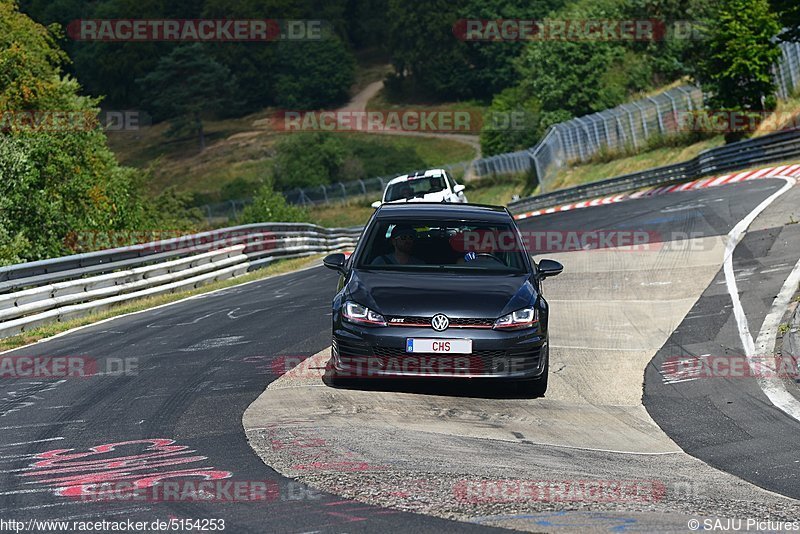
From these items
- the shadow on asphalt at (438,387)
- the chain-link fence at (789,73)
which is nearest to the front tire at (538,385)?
the shadow on asphalt at (438,387)

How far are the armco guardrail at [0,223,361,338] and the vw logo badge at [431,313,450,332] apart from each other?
824cm

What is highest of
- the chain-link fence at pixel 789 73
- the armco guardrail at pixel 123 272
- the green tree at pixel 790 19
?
the green tree at pixel 790 19

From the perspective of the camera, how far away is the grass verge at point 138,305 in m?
14.9

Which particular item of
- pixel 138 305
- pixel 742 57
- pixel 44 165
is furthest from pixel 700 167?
pixel 138 305

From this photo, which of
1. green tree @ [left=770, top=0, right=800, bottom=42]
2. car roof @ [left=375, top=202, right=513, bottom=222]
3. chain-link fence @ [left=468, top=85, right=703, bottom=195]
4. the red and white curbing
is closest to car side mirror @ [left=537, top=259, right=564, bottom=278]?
car roof @ [left=375, top=202, right=513, bottom=222]

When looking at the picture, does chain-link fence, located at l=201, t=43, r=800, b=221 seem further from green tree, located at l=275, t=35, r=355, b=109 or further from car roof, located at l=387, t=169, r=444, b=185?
green tree, located at l=275, t=35, r=355, b=109

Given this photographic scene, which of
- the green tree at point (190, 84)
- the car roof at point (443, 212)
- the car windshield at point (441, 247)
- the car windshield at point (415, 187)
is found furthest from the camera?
the green tree at point (190, 84)

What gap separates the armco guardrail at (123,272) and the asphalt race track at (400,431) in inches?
54.3

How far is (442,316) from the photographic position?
916 centimetres

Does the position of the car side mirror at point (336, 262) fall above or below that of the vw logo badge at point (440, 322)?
above

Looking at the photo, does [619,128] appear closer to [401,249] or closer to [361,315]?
[401,249]

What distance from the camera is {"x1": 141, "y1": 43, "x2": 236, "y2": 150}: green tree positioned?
390 feet

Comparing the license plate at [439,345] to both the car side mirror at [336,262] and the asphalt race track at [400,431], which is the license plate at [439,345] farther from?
the car side mirror at [336,262]

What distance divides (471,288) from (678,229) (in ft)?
49.1
